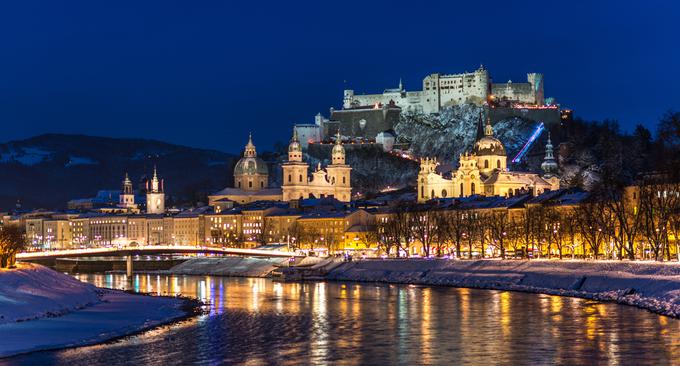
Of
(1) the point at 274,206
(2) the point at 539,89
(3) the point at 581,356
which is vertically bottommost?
(3) the point at 581,356

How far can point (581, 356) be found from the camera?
4219 cm

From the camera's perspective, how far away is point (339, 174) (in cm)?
18850

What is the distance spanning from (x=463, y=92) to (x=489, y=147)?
899 inches

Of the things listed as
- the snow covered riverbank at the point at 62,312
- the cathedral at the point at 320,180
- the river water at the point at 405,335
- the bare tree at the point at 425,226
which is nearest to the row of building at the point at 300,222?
the bare tree at the point at 425,226

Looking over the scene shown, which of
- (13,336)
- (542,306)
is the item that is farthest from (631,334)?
(13,336)

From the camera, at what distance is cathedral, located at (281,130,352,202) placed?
188 meters

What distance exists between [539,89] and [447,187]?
113 ft

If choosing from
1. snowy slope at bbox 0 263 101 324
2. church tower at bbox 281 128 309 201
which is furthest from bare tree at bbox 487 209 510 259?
church tower at bbox 281 128 309 201

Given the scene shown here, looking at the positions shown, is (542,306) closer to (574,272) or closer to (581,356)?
(574,272)

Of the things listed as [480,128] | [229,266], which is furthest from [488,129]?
[229,266]

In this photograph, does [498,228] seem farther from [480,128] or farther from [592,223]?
[480,128]

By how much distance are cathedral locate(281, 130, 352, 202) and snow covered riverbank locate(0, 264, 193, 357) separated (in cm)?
11616

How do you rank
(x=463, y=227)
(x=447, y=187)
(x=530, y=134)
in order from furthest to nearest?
(x=530, y=134), (x=447, y=187), (x=463, y=227)

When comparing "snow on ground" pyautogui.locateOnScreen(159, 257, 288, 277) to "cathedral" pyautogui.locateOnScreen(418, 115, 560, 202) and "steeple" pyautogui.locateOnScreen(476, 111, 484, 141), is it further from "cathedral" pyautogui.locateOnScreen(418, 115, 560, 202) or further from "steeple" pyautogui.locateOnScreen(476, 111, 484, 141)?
"steeple" pyautogui.locateOnScreen(476, 111, 484, 141)
